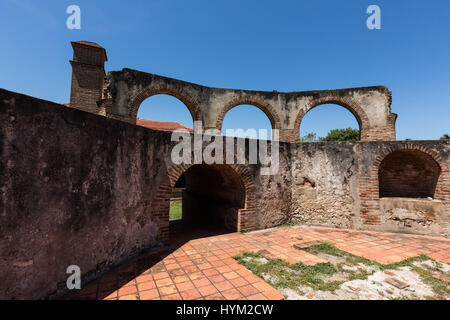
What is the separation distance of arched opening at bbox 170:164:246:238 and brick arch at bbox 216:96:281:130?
3.78 meters

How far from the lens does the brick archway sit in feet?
18.2

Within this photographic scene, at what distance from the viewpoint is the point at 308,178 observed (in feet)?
21.2

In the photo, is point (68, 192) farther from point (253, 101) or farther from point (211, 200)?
point (253, 101)

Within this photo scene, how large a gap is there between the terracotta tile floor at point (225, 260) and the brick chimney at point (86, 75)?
1005cm

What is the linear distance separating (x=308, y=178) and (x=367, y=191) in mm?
1601

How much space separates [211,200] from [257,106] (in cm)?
616

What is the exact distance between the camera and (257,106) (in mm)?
10641

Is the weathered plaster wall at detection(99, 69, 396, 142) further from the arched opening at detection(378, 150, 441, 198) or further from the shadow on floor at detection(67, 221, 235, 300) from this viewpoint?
the shadow on floor at detection(67, 221, 235, 300)

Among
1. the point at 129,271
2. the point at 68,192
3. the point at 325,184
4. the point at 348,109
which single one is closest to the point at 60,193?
the point at 68,192

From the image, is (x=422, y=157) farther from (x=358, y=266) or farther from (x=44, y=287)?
(x=44, y=287)

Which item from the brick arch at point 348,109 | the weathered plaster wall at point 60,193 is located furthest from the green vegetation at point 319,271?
the brick arch at point 348,109

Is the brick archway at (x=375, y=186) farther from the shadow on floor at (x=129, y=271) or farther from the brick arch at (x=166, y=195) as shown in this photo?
the shadow on floor at (x=129, y=271)

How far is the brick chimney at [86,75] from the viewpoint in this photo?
10.7 m
